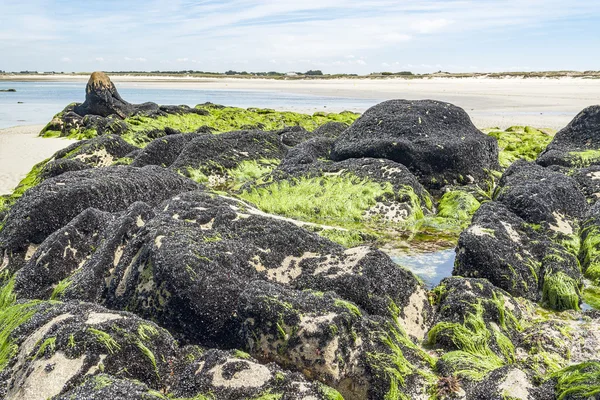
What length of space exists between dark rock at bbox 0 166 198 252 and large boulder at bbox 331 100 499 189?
4047 millimetres

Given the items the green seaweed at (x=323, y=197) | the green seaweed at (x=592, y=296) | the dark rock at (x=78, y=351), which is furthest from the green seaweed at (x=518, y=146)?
the dark rock at (x=78, y=351)

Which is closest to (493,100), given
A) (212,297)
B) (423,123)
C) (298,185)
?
(423,123)

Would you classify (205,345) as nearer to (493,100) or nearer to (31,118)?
(31,118)

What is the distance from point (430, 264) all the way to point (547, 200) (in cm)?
183

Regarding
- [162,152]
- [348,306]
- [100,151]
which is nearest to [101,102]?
[100,151]

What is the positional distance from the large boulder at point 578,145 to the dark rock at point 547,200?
2.21 metres

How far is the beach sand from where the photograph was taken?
11.6 m

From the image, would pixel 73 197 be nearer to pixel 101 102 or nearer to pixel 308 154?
pixel 308 154

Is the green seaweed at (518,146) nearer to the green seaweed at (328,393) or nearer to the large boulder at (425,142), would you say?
the large boulder at (425,142)

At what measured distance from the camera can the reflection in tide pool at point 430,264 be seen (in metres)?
5.62

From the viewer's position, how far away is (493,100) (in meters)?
34.3

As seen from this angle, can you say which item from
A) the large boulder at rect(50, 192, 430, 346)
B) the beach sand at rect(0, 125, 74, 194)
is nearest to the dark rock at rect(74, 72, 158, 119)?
the beach sand at rect(0, 125, 74, 194)

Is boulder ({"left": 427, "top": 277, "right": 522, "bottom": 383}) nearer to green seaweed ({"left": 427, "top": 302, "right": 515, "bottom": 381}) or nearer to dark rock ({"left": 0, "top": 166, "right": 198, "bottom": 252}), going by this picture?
green seaweed ({"left": 427, "top": 302, "right": 515, "bottom": 381})

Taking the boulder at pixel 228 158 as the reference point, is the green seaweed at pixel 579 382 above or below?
below
